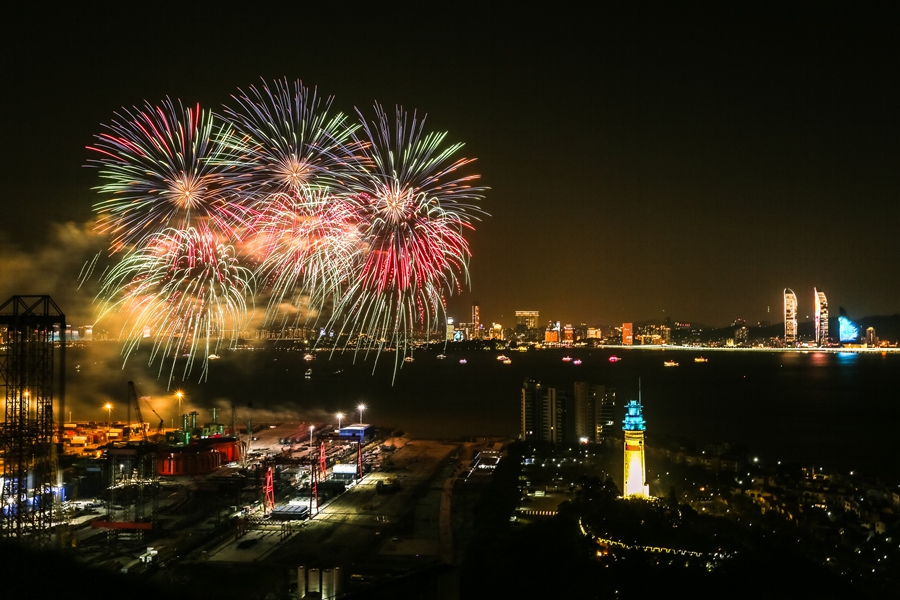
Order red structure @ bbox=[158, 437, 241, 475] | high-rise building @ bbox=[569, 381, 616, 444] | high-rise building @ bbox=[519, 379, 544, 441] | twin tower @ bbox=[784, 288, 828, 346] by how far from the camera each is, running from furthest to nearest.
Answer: twin tower @ bbox=[784, 288, 828, 346]
high-rise building @ bbox=[519, 379, 544, 441]
high-rise building @ bbox=[569, 381, 616, 444]
red structure @ bbox=[158, 437, 241, 475]

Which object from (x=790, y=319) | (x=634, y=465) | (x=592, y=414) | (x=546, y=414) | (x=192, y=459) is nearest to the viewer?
(x=634, y=465)

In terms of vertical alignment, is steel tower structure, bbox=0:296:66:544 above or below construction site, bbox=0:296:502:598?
above

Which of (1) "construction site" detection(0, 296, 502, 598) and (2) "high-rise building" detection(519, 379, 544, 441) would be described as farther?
(2) "high-rise building" detection(519, 379, 544, 441)

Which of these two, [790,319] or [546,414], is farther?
[790,319]

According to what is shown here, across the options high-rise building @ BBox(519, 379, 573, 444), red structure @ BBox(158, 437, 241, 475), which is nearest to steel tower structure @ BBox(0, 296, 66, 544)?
red structure @ BBox(158, 437, 241, 475)

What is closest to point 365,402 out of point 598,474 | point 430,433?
point 430,433

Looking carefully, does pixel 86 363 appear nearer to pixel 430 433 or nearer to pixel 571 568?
pixel 430 433

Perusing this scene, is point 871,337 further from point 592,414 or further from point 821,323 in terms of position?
point 592,414

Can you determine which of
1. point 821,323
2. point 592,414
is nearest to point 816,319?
point 821,323

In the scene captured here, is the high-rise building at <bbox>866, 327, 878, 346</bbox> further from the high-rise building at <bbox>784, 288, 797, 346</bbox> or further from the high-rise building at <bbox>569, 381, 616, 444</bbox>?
the high-rise building at <bbox>569, 381, 616, 444</bbox>

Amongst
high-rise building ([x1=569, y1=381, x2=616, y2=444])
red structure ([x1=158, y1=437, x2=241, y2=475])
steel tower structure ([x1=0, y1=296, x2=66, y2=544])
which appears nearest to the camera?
steel tower structure ([x1=0, y1=296, x2=66, y2=544])
